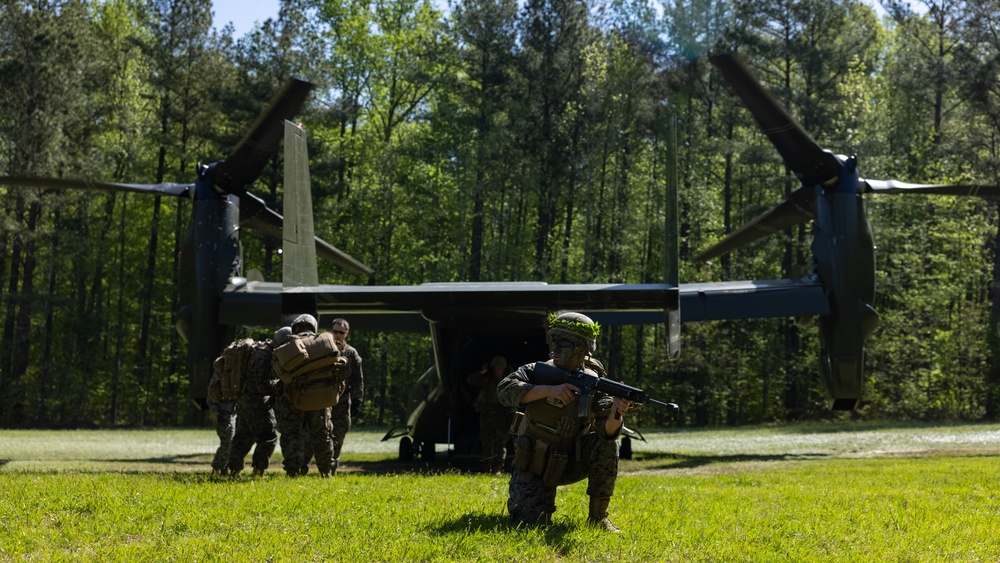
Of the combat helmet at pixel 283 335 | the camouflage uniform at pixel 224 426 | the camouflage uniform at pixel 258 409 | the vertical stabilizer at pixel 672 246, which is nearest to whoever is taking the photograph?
the combat helmet at pixel 283 335

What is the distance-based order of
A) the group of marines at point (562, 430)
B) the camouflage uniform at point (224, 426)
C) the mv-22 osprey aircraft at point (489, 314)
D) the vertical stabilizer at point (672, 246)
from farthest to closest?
the mv-22 osprey aircraft at point (489, 314) < the camouflage uniform at point (224, 426) < the vertical stabilizer at point (672, 246) < the group of marines at point (562, 430)

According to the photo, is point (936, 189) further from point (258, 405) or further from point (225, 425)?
point (225, 425)

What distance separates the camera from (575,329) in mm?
6855

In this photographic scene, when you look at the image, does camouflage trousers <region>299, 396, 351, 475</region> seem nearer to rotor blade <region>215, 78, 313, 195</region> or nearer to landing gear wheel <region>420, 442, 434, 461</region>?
landing gear wheel <region>420, 442, 434, 461</region>

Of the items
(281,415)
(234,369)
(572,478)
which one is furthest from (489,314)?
(572,478)

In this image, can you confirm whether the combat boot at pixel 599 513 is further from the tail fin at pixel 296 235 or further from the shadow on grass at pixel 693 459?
the shadow on grass at pixel 693 459

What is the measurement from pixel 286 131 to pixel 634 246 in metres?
32.0

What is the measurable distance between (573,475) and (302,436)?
4549mm

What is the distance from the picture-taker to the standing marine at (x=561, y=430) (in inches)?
265

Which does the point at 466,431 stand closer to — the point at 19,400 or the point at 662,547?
the point at 662,547

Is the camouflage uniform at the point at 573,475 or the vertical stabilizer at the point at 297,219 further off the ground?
the vertical stabilizer at the point at 297,219

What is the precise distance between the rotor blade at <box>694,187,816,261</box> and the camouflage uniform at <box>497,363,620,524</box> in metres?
11.4

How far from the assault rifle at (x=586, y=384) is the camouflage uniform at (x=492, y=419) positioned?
20.7ft

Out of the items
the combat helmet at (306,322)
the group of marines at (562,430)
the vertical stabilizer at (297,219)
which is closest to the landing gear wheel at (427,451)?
the vertical stabilizer at (297,219)
